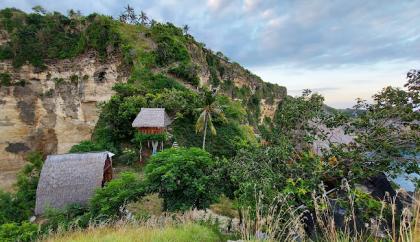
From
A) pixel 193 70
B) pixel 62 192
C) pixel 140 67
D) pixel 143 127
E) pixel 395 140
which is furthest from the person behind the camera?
pixel 193 70

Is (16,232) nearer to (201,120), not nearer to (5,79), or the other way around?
(201,120)

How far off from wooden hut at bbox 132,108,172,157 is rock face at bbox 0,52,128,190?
10.3m

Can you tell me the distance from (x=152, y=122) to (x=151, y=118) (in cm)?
41

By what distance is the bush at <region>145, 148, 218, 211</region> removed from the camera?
10279mm

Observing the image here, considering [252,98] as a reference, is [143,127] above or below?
below

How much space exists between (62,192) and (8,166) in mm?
20602

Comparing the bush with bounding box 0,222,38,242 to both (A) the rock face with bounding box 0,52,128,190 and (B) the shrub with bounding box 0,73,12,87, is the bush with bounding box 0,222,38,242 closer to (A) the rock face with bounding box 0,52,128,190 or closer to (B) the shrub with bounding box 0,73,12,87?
(A) the rock face with bounding box 0,52,128,190

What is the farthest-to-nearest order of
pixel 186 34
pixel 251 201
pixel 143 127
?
pixel 186 34 < pixel 143 127 < pixel 251 201

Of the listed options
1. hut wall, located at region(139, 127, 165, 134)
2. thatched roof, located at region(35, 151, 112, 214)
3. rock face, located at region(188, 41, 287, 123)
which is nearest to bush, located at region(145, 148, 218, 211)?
thatched roof, located at region(35, 151, 112, 214)

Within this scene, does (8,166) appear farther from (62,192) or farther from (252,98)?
(252,98)

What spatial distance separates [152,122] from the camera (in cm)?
2056

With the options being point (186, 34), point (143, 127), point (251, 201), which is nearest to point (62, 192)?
point (143, 127)

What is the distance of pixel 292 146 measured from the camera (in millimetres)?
9273

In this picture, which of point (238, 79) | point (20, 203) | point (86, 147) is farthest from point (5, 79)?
point (238, 79)
